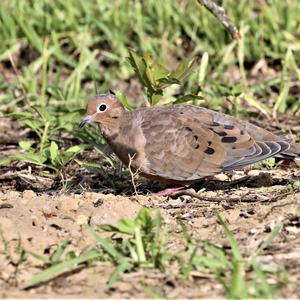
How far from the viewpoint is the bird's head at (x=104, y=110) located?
5.80 metres

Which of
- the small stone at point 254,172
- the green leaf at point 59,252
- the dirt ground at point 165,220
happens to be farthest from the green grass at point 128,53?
the green leaf at point 59,252

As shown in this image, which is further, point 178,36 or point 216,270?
point 178,36

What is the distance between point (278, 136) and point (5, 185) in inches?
76.6

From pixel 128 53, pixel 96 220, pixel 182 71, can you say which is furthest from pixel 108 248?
pixel 128 53

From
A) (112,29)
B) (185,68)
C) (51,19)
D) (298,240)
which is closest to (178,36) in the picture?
(112,29)

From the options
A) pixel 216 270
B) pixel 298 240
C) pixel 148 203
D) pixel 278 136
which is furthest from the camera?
pixel 278 136

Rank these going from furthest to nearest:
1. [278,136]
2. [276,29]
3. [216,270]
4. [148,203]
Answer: [276,29] → [278,136] → [148,203] → [216,270]

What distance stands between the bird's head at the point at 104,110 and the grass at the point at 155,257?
176 centimetres

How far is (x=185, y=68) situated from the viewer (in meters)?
5.89

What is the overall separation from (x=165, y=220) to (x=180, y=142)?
1062 mm

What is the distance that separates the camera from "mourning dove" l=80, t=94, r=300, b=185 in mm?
5551

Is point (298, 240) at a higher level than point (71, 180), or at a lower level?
higher

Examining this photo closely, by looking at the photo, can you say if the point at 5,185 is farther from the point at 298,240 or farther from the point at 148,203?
the point at 298,240

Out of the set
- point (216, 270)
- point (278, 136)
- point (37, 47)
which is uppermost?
point (216, 270)
